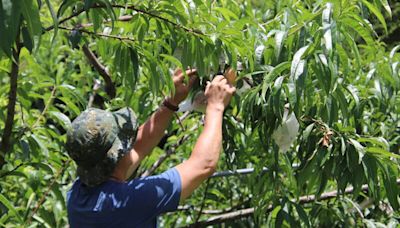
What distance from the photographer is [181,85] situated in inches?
80.5

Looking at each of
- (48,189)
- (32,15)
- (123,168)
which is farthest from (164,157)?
(32,15)

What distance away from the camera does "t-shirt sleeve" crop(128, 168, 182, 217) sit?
1693 mm

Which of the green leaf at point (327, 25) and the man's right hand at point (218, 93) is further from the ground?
the green leaf at point (327, 25)

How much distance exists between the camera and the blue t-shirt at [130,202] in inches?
66.6

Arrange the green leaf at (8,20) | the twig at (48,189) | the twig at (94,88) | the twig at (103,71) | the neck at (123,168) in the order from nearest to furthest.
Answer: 1. the green leaf at (8,20)
2. the neck at (123,168)
3. the twig at (48,189)
4. the twig at (103,71)
5. the twig at (94,88)

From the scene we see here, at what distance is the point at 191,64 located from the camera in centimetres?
183

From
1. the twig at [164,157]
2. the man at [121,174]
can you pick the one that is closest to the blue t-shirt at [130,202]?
the man at [121,174]

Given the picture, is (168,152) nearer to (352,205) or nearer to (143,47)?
(352,205)

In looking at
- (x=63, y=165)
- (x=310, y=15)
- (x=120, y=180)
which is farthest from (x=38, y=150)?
(x=310, y=15)

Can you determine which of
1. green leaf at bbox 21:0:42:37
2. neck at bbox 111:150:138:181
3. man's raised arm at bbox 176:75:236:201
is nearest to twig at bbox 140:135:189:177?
neck at bbox 111:150:138:181

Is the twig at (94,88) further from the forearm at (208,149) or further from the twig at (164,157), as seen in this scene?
the forearm at (208,149)

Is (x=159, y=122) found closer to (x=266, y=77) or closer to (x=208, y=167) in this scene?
(x=208, y=167)

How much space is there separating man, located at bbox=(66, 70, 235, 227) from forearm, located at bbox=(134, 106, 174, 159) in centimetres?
19

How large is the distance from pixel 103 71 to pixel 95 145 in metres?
0.90
